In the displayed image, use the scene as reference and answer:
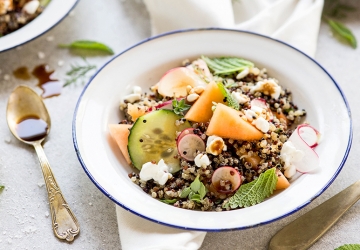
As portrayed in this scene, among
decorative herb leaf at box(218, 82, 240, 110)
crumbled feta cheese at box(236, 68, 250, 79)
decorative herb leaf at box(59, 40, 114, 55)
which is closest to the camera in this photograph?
decorative herb leaf at box(218, 82, 240, 110)

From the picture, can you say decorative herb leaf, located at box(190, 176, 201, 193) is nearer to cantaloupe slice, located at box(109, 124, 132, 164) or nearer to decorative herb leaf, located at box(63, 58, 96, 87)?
cantaloupe slice, located at box(109, 124, 132, 164)

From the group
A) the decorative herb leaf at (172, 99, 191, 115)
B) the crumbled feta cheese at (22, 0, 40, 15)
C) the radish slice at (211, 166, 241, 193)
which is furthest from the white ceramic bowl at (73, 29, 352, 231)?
the crumbled feta cheese at (22, 0, 40, 15)

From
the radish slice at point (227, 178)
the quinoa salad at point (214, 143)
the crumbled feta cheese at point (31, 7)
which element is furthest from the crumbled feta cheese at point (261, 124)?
the crumbled feta cheese at point (31, 7)

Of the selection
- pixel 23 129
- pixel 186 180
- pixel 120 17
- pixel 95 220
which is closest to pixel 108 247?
pixel 95 220

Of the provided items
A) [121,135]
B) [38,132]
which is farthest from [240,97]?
[38,132]

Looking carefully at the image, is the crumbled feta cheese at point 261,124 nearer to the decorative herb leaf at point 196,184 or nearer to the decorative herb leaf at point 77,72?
the decorative herb leaf at point 196,184

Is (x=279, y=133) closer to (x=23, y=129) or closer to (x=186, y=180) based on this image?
(x=186, y=180)
